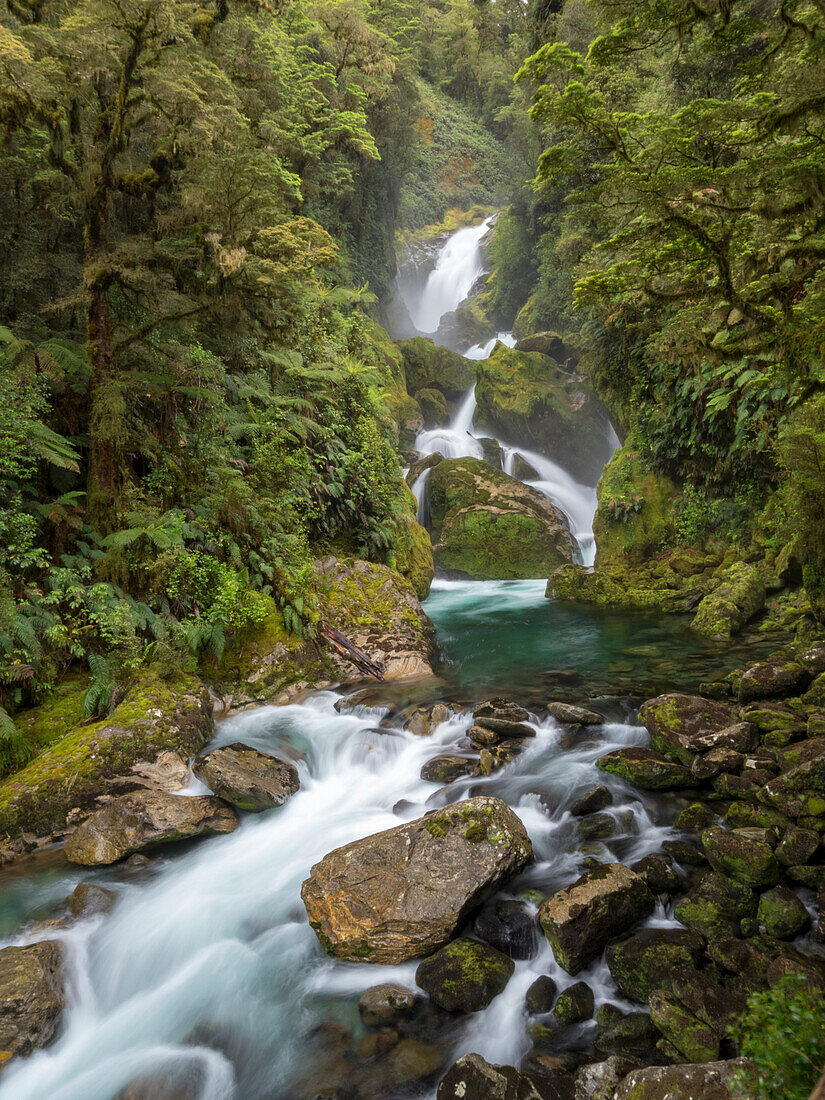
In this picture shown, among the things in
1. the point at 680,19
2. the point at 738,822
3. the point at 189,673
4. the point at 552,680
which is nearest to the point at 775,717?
the point at 738,822

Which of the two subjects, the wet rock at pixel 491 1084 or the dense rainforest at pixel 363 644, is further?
the dense rainforest at pixel 363 644

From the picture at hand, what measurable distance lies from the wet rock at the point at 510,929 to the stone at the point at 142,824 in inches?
102

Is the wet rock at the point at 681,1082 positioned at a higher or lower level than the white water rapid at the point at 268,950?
higher

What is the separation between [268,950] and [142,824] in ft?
5.18

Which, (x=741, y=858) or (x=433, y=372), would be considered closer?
(x=741, y=858)

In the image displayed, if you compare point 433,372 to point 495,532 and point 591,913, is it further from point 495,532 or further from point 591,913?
point 591,913

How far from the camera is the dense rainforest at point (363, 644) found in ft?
11.3

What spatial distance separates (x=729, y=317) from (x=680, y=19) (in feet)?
5.86

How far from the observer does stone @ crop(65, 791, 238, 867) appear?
4789mm

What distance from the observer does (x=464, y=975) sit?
3.66 meters

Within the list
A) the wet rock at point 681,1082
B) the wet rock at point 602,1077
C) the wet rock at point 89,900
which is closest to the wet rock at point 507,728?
the wet rock at point 602,1077

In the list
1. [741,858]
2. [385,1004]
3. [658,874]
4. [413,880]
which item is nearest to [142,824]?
[413,880]

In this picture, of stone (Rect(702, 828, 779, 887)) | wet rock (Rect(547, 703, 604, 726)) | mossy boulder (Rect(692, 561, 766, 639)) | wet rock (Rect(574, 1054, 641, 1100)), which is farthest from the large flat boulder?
mossy boulder (Rect(692, 561, 766, 639))

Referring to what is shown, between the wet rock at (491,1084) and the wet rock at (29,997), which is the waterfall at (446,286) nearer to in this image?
the wet rock at (29,997)
